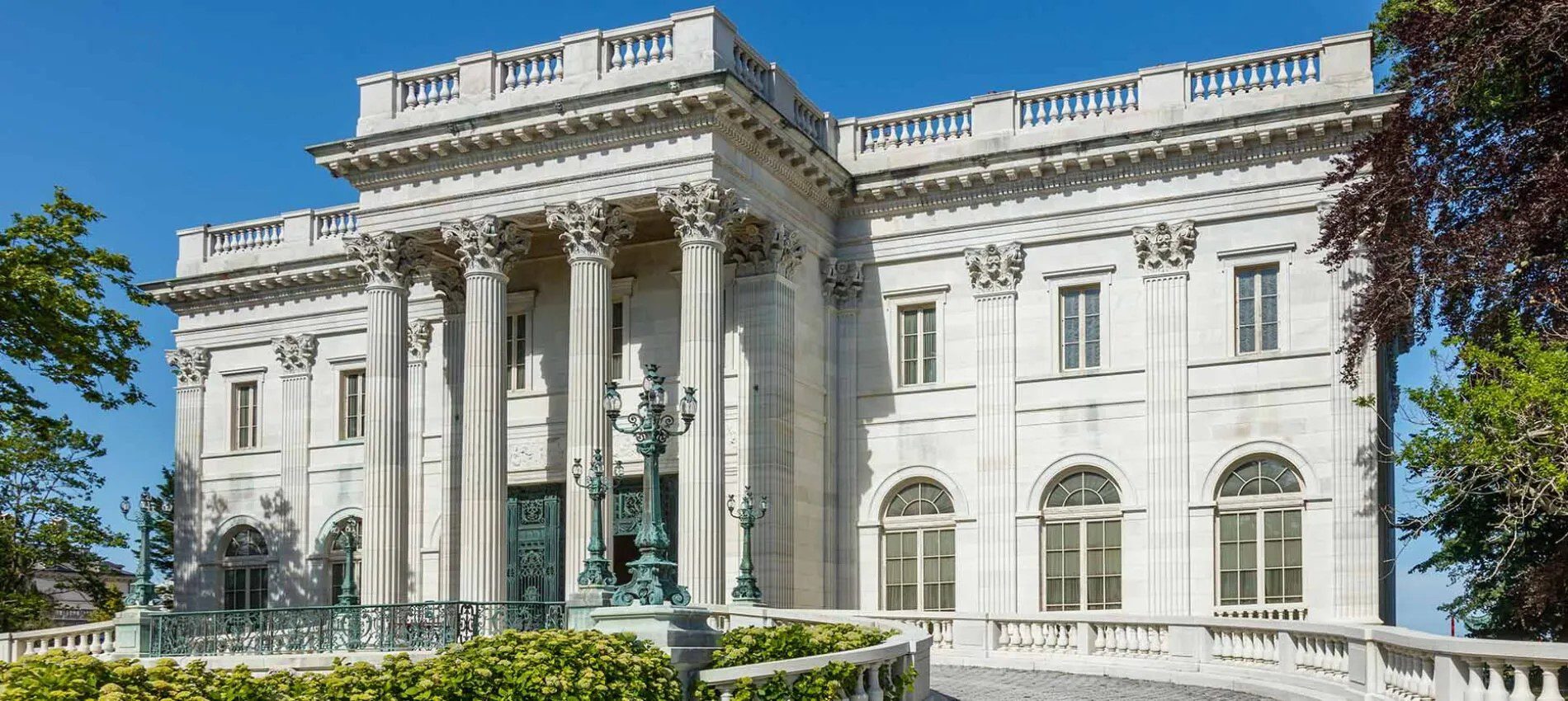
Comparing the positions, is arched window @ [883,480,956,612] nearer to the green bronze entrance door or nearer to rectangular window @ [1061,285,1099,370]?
rectangular window @ [1061,285,1099,370]

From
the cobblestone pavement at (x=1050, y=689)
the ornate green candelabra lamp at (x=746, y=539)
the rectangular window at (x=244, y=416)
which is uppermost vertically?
the rectangular window at (x=244, y=416)

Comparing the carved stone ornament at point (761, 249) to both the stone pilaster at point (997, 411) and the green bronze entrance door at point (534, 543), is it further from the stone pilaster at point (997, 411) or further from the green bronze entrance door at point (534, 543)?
the green bronze entrance door at point (534, 543)

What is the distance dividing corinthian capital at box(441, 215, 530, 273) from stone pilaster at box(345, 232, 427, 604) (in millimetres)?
1462

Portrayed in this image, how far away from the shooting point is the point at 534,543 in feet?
120

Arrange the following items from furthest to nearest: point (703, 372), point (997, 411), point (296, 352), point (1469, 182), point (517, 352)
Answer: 1. point (296, 352)
2. point (517, 352)
3. point (997, 411)
4. point (703, 372)
5. point (1469, 182)

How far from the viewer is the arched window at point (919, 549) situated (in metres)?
35.8

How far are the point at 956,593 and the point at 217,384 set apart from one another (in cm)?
2007

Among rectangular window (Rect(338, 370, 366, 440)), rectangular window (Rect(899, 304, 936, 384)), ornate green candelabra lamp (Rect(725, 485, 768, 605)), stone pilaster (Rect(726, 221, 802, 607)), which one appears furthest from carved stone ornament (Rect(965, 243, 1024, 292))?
rectangular window (Rect(338, 370, 366, 440))

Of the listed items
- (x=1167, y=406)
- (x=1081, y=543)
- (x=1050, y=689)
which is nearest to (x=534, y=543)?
(x=1081, y=543)

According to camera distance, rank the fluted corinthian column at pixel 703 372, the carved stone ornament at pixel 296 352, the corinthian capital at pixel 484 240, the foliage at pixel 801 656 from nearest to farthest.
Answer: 1. the foliage at pixel 801 656
2. the fluted corinthian column at pixel 703 372
3. the corinthian capital at pixel 484 240
4. the carved stone ornament at pixel 296 352

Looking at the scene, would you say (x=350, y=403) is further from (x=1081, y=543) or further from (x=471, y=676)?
(x=471, y=676)

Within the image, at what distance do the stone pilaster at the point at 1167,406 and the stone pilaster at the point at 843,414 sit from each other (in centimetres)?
579

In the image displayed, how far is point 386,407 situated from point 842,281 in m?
9.22

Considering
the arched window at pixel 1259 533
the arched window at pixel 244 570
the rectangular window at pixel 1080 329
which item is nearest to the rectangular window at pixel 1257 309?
the arched window at pixel 1259 533
